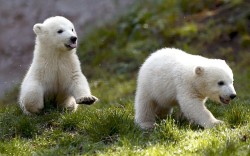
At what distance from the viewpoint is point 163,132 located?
7977 mm

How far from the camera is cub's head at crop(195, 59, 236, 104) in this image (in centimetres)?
870

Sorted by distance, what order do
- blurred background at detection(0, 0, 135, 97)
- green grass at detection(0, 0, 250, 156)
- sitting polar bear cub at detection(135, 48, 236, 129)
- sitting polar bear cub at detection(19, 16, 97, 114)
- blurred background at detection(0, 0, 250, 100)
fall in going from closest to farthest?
green grass at detection(0, 0, 250, 156), sitting polar bear cub at detection(135, 48, 236, 129), sitting polar bear cub at detection(19, 16, 97, 114), blurred background at detection(0, 0, 250, 100), blurred background at detection(0, 0, 135, 97)

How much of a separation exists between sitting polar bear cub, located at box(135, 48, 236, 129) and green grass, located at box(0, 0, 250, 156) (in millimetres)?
232

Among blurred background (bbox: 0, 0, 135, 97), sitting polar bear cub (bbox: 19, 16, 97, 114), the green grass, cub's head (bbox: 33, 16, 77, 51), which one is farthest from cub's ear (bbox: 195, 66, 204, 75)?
blurred background (bbox: 0, 0, 135, 97)

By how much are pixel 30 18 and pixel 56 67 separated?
Answer: 43.9 feet

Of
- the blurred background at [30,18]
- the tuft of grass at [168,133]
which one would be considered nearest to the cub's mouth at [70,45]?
the tuft of grass at [168,133]

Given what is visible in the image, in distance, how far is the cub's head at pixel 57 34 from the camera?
1034cm

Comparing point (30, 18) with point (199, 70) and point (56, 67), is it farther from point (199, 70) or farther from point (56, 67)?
point (199, 70)

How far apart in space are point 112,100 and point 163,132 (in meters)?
5.61

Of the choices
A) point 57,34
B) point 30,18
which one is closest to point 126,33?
point 30,18

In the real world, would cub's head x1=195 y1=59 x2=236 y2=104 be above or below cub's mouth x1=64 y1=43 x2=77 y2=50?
below

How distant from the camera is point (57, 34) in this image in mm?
10398

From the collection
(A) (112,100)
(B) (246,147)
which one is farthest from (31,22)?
(B) (246,147)

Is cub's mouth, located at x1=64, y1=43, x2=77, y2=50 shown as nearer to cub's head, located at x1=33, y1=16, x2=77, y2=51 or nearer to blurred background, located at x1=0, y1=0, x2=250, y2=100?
cub's head, located at x1=33, y1=16, x2=77, y2=51
